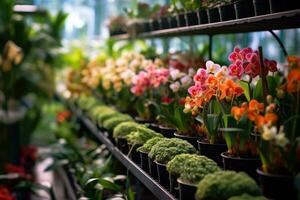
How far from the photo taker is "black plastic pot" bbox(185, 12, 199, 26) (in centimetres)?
297

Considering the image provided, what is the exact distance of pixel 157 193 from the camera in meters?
2.09

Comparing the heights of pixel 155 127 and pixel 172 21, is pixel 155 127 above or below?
below

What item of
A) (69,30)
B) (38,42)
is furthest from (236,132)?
(69,30)

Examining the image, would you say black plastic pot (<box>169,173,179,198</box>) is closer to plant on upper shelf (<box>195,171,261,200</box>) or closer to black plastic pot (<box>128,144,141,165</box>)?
plant on upper shelf (<box>195,171,261,200</box>)

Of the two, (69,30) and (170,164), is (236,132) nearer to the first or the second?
(170,164)

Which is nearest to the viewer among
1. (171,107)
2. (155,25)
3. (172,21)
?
(171,107)

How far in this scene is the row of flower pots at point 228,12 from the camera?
188cm

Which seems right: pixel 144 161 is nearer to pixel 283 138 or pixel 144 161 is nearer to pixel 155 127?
pixel 155 127

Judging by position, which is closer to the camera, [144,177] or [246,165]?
[246,165]

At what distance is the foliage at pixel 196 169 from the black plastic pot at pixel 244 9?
701mm

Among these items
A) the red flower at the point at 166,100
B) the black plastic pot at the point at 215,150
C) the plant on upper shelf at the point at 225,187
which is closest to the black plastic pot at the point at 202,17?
the red flower at the point at 166,100

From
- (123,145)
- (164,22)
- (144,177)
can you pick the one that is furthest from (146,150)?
(164,22)

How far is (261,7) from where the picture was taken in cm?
202

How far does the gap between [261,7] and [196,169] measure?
2.31 feet
